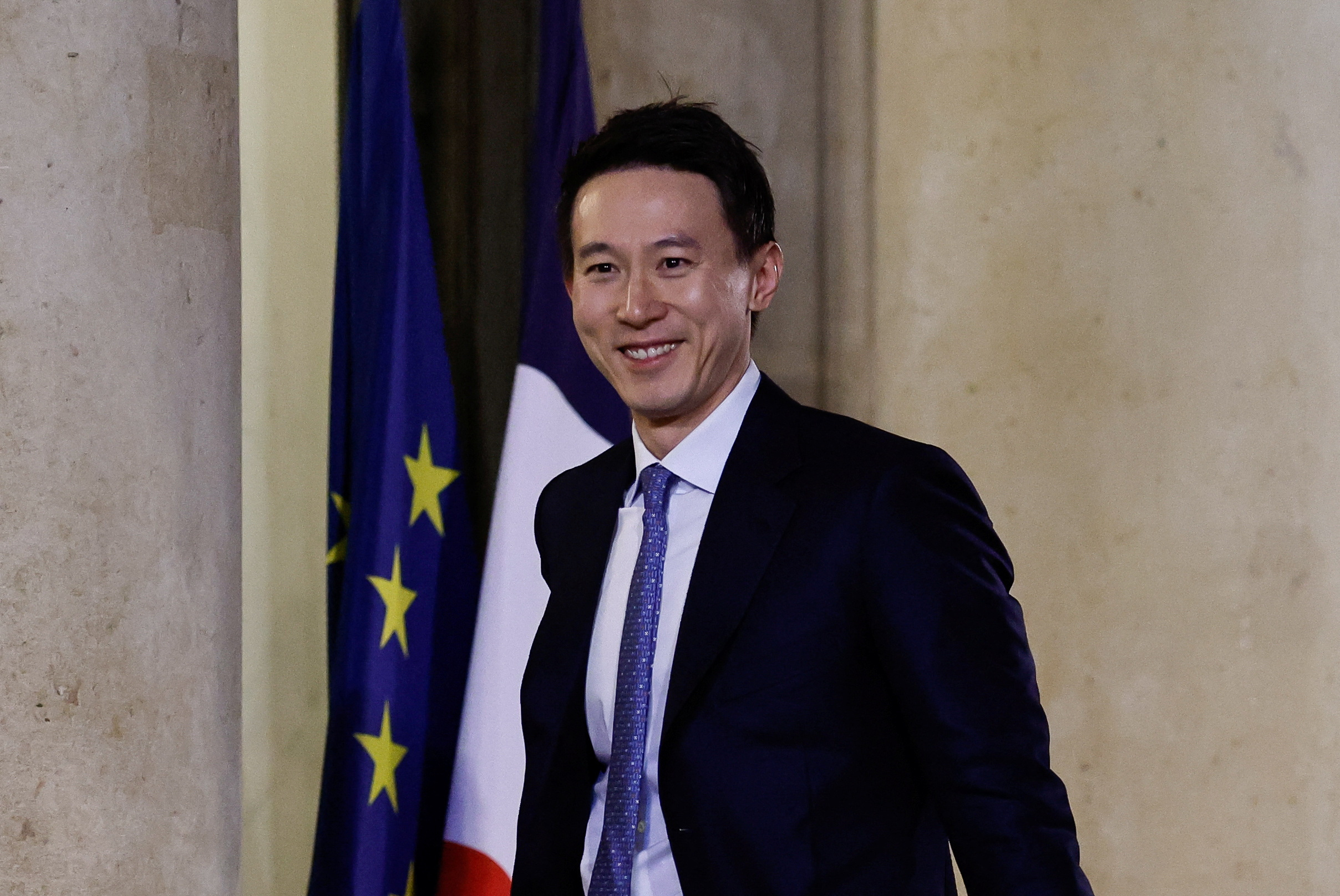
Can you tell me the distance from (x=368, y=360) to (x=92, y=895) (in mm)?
1032

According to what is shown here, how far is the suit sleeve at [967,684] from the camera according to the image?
1162 millimetres

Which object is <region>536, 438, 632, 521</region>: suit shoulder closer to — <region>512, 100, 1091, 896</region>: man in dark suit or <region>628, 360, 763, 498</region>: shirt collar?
<region>512, 100, 1091, 896</region>: man in dark suit

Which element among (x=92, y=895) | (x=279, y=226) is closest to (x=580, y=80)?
(x=279, y=226)

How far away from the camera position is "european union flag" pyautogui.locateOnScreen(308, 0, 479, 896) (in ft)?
7.14

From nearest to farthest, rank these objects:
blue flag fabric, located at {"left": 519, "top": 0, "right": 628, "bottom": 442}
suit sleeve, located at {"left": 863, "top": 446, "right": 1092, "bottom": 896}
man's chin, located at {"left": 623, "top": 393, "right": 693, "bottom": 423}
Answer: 1. suit sleeve, located at {"left": 863, "top": 446, "right": 1092, "bottom": 896}
2. man's chin, located at {"left": 623, "top": 393, "right": 693, "bottom": 423}
3. blue flag fabric, located at {"left": 519, "top": 0, "right": 628, "bottom": 442}

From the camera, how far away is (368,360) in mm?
2320

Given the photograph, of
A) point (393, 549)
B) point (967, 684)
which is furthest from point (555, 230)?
point (967, 684)

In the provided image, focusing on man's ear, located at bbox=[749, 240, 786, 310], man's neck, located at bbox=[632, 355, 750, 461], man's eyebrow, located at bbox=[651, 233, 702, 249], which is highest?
man's eyebrow, located at bbox=[651, 233, 702, 249]

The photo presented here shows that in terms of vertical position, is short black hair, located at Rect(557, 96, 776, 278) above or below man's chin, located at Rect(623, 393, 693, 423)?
above

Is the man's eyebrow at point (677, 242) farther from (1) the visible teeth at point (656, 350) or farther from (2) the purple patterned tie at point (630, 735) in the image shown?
(2) the purple patterned tie at point (630, 735)

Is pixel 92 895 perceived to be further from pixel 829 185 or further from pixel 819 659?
pixel 829 185

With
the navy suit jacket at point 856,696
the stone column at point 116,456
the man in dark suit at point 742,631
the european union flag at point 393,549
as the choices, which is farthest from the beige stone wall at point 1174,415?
the stone column at point 116,456

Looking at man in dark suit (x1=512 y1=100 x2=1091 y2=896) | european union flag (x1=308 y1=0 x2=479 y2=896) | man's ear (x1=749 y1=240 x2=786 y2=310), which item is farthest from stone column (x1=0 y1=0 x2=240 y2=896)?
man's ear (x1=749 y1=240 x2=786 y2=310)

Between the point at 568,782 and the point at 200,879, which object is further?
the point at 200,879
